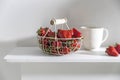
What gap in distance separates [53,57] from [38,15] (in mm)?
217

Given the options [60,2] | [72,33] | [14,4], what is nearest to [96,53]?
[72,33]

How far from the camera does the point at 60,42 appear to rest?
77 centimetres

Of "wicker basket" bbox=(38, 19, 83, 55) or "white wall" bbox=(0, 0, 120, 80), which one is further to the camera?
"white wall" bbox=(0, 0, 120, 80)

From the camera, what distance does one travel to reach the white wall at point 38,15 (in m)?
0.92

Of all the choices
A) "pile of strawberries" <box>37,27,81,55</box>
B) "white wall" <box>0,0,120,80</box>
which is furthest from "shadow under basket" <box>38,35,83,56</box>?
"white wall" <box>0,0,120,80</box>

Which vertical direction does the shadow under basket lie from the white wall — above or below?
below

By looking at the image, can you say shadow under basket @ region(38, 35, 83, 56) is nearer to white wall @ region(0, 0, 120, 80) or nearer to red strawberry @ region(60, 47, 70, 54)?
red strawberry @ region(60, 47, 70, 54)

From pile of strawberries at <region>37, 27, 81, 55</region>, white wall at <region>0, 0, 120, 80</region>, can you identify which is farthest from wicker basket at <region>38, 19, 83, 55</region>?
white wall at <region>0, 0, 120, 80</region>

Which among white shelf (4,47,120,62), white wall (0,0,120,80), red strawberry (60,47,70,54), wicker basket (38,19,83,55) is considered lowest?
white shelf (4,47,120,62)

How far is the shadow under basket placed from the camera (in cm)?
77

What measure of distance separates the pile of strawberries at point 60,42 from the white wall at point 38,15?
156 mm

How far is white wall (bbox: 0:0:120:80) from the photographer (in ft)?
3.03

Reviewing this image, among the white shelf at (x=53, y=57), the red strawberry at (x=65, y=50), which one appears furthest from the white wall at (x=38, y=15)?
the red strawberry at (x=65, y=50)

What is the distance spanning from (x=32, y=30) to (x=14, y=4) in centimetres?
12
